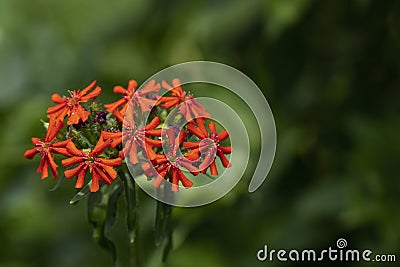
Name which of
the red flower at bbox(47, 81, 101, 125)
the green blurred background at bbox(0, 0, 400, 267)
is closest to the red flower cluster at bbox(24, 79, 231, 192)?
the red flower at bbox(47, 81, 101, 125)

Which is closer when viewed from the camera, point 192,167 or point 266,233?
point 192,167

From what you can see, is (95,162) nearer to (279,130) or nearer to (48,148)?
(48,148)

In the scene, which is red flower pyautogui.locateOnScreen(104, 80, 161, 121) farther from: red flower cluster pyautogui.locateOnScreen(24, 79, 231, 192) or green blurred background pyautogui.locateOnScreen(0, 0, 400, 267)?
green blurred background pyautogui.locateOnScreen(0, 0, 400, 267)

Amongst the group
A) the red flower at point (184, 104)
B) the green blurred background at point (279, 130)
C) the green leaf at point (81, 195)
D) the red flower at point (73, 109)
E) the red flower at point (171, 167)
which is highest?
the green blurred background at point (279, 130)

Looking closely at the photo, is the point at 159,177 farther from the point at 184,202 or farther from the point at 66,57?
the point at 66,57

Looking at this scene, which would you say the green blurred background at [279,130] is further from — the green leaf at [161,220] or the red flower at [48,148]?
the red flower at [48,148]

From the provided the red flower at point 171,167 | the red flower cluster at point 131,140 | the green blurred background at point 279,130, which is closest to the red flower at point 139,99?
the red flower cluster at point 131,140

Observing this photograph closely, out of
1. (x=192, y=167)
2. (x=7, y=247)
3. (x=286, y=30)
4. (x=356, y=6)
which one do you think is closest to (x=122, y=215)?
(x=7, y=247)
